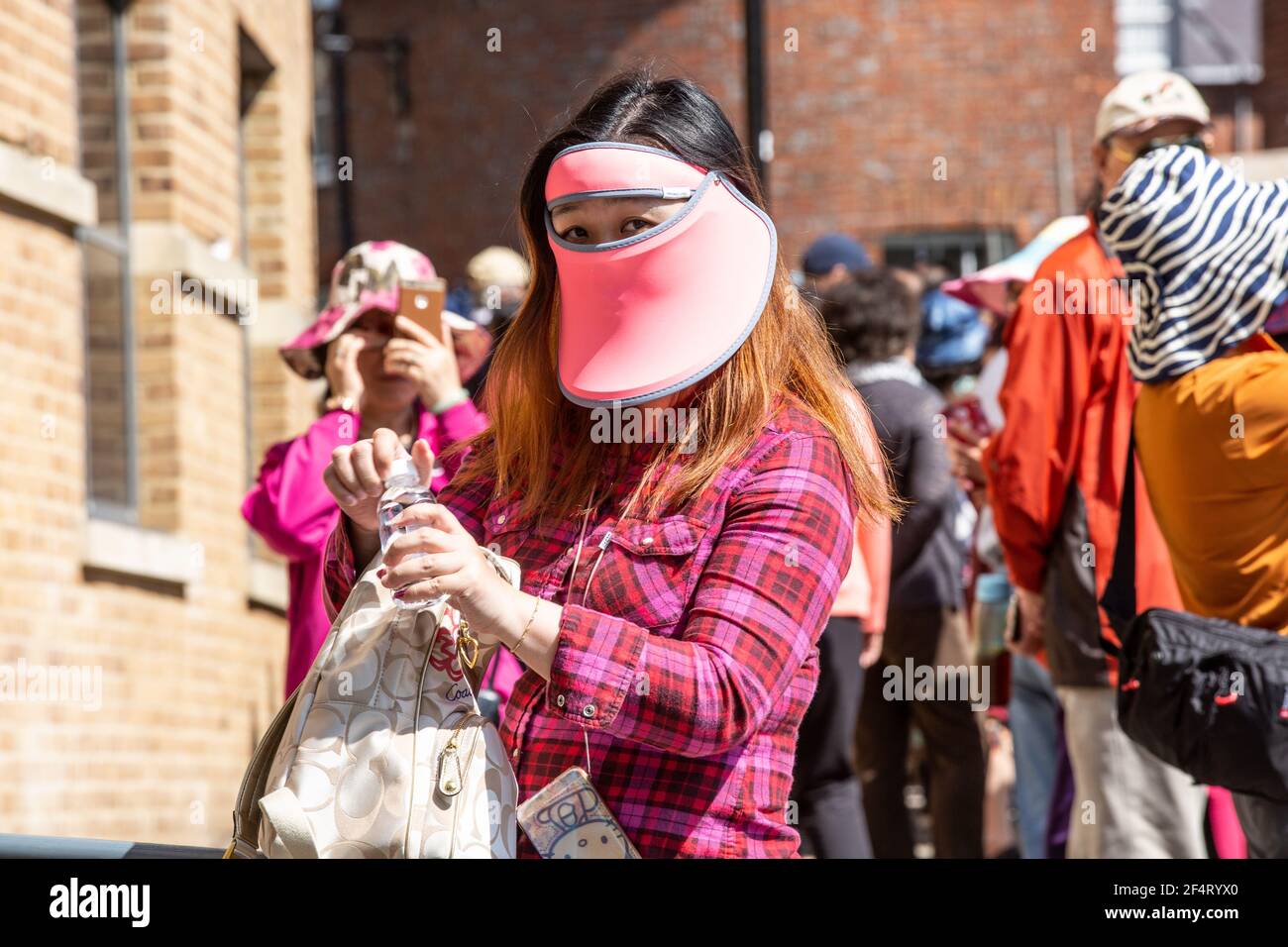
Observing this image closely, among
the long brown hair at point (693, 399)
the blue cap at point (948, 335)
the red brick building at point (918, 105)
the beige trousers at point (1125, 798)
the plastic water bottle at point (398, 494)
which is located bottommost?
the beige trousers at point (1125, 798)

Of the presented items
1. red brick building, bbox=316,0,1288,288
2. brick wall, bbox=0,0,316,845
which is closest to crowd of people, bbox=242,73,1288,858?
brick wall, bbox=0,0,316,845

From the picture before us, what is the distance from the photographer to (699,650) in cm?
220

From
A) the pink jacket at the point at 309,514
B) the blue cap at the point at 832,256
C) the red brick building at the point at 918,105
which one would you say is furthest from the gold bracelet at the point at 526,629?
the red brick building at the point at 918,105

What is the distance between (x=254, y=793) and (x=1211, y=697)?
1884mm

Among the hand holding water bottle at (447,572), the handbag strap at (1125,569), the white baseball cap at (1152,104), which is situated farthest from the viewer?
the white baseball cap at (1152,104)

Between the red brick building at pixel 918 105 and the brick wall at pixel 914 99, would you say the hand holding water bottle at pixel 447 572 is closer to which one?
the red brick building at pixel 918 105

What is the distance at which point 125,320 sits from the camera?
27.5ft

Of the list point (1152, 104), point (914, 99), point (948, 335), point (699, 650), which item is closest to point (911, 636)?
point (1152, 104)

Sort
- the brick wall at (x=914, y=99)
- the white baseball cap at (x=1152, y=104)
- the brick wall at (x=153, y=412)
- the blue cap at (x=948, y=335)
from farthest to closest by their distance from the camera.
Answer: the brick wall at (x=914, y=99)
the blue cap at (x=948, y=335)
the brick wall at (x=153, y=412)
the white baseball cap at (x=1152, y=104)

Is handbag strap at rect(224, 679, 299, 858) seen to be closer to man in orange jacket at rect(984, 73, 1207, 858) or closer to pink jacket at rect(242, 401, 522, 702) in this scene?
pink jacket at rect(242, 401, 522, 702)

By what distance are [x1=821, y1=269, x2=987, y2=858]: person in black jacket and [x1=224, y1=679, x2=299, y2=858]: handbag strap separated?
12.4ft

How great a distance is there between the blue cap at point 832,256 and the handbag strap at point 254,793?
15.7 feet

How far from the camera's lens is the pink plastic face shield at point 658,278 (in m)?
2.41
